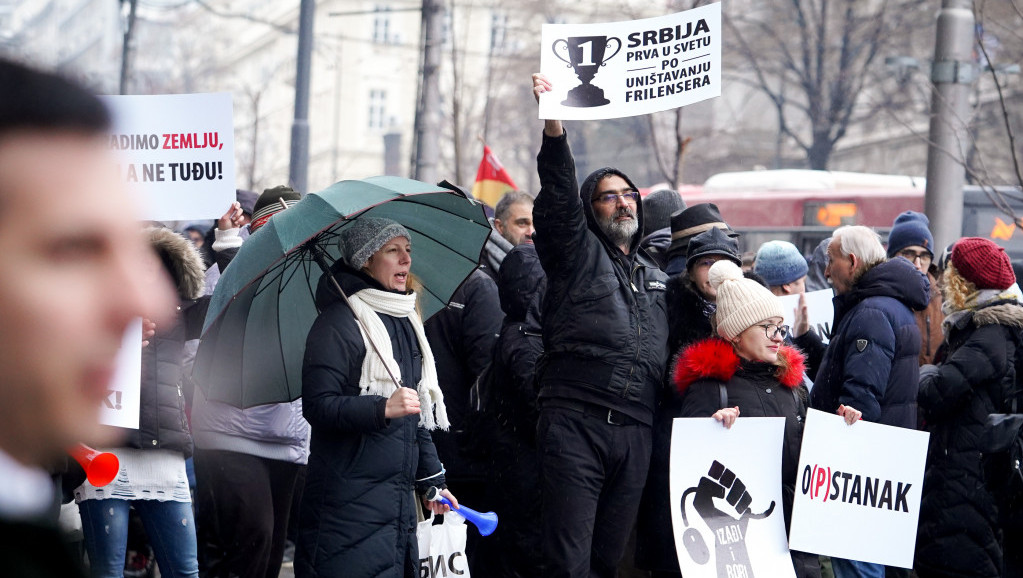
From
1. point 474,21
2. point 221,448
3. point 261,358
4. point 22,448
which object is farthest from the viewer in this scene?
point 474,21

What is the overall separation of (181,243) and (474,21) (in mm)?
46035

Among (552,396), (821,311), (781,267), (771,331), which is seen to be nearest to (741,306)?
(771,331)

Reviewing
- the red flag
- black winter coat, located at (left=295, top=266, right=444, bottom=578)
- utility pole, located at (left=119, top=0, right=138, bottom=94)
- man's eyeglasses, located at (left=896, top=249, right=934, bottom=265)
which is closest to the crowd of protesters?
black winter coat, located at (left=295, top=266, right=444, bottom=578)

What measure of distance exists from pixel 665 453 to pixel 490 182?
6.83 meters

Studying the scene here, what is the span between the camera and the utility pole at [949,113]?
30.4 feet

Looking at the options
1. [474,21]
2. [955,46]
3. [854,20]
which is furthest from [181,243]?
[474,21]

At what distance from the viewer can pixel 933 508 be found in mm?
6160

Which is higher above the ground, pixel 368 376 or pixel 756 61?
pixel 756 61

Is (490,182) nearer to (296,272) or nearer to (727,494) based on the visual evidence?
(296,272)

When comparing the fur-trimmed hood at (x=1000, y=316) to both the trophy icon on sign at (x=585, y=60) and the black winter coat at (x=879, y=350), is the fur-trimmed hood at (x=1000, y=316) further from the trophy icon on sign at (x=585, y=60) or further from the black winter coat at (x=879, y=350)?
the trophy icon on sign at (x=585, y=60)

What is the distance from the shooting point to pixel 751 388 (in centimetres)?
526

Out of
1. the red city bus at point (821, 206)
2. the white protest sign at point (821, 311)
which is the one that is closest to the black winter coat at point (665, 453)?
the white protest sign at point (821, 311)

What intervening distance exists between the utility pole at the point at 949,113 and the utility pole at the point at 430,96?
4.12 metres

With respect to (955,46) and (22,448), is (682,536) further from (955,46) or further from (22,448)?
(955,46)
